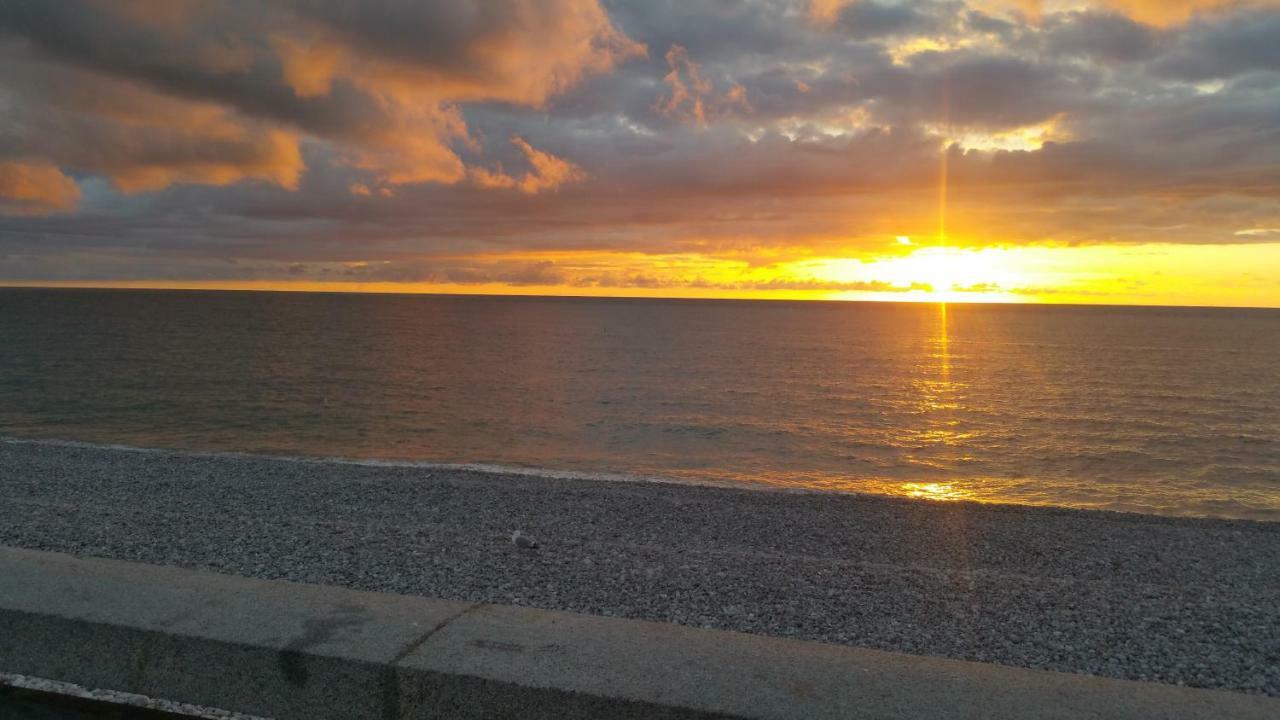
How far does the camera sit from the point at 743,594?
6.91 m

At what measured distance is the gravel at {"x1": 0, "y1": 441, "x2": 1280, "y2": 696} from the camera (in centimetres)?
621

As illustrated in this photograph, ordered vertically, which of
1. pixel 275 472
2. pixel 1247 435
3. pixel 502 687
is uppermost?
pixel 502 687

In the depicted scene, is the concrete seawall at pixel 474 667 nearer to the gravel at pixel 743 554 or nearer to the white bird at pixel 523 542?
the gravel at pixel 743 554

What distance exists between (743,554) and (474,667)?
5.29 metres

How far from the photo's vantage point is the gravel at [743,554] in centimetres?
621

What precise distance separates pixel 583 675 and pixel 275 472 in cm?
1133

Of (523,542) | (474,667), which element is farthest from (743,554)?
(474,667)

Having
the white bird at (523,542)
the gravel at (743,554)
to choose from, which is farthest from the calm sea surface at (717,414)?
the white bird at (523,542)

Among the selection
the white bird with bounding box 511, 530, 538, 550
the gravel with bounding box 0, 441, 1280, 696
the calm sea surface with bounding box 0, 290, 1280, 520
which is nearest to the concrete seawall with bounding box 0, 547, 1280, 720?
the gravel with bounding box 0, 441, 1280, 696

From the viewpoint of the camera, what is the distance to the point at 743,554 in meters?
8.58

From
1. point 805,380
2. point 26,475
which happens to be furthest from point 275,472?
point 805,380

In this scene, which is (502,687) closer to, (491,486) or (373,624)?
(373,624)

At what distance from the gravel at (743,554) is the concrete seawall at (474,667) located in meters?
2.17

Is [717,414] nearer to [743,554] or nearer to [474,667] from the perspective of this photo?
[743,554]
